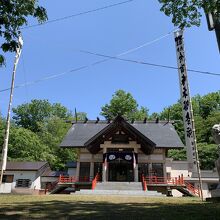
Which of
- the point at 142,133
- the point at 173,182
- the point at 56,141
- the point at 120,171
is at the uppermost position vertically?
the point at 56,141

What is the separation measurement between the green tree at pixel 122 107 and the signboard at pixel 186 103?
3418cm

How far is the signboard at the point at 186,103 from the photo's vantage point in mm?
16547

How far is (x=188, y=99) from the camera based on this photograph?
18375 millimetres

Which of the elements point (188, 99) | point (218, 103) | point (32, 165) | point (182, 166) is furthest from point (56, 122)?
point (188, 99)

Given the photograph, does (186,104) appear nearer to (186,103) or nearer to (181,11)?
(186,103)

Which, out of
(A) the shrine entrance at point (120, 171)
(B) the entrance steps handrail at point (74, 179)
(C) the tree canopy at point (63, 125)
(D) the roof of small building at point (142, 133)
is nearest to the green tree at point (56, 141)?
(C) the tree canopy at point (63, 125)

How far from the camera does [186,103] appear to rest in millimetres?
18500

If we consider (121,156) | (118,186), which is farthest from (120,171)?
(118,186)

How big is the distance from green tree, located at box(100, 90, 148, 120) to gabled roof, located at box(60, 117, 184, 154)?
22713mm

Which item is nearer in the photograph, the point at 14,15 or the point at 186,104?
the point at 14,15

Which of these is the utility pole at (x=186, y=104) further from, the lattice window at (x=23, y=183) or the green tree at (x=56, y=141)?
the green tree at (x=56, y=141)

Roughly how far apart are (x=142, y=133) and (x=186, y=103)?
34.2 ft

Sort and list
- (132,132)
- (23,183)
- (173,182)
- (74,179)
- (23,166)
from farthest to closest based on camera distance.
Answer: (23,166)
(23,183)
(74,179)
(132,132)
(173,182)

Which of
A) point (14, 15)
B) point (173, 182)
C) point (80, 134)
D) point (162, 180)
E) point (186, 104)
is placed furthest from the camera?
point (80, 134)
